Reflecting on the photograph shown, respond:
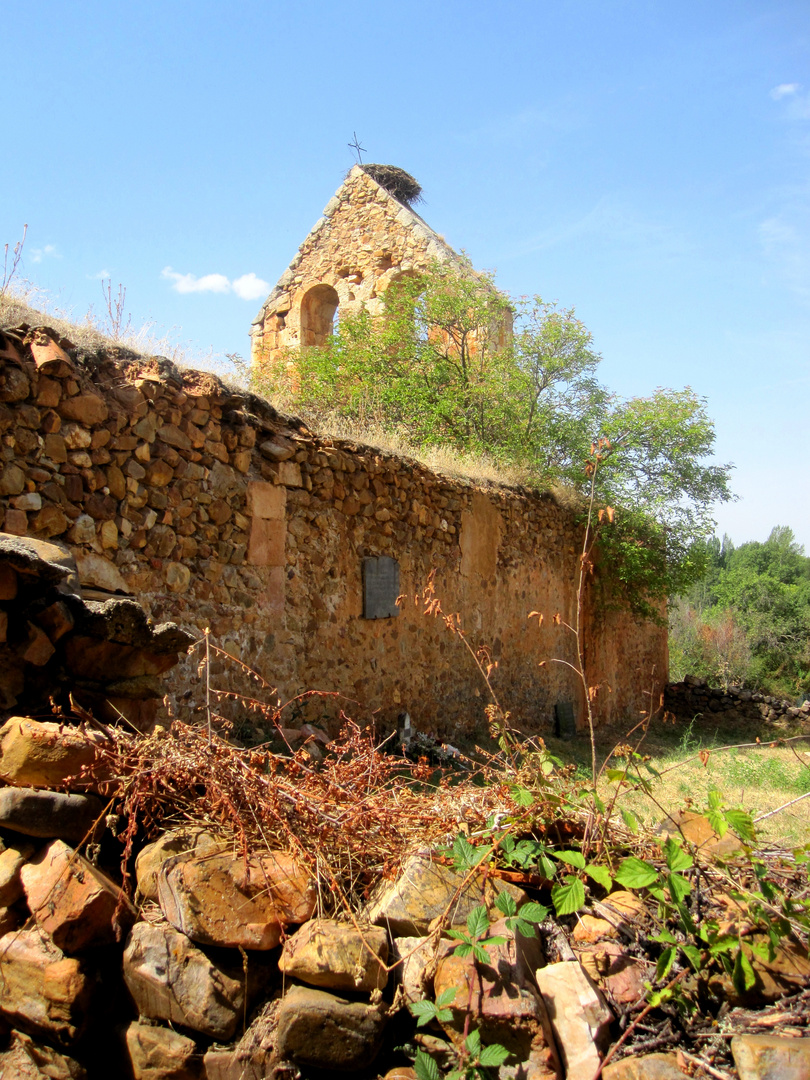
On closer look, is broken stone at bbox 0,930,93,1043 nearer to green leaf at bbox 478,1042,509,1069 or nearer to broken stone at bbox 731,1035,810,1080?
green leaf at bbox 478,1042,509,1069

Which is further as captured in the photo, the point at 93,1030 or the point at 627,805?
the point at 627,805

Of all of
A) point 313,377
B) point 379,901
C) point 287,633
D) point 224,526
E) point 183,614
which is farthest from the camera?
point 313,377

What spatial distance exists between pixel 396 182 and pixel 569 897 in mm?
15392

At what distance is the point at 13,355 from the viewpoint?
3.79 meters

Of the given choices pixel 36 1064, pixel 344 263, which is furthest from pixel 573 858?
pixel 344 263

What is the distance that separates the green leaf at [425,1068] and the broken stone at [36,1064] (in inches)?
34.7

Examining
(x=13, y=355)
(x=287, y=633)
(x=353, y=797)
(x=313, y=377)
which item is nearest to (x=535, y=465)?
(x=313, y=377)

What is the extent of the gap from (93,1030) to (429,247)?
522 inches

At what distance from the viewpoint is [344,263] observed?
565 inches

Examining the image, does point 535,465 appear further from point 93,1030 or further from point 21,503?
point 93,1030

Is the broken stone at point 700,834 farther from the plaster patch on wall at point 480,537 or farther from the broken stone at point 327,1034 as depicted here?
the plaster patch on wall at point 480,537

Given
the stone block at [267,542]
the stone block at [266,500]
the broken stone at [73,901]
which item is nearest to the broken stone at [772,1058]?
the broken stone at [73,901]

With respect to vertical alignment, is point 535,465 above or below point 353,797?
above

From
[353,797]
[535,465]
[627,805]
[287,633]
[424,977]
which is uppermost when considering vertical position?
[535,465]
